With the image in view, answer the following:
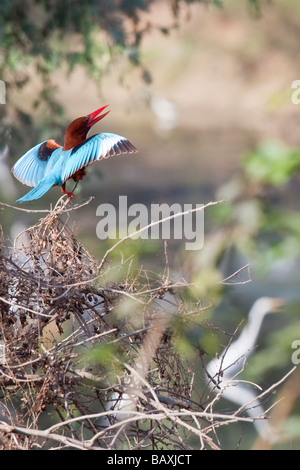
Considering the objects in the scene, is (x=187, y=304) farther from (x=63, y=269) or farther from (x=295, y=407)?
(x=295, y=407)

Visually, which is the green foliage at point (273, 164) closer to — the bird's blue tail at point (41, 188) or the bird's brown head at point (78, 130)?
the bird's brown head at point (78, 130)

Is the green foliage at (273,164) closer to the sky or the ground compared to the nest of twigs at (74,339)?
closer to the sky

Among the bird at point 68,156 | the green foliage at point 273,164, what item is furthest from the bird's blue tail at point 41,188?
the green foliage at point 273,164

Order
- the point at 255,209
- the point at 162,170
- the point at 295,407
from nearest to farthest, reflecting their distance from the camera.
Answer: the point at 255,209 → the point at 295,407 → the point at 162,170

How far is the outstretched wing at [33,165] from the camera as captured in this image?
7.44 ft

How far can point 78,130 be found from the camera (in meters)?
2.23

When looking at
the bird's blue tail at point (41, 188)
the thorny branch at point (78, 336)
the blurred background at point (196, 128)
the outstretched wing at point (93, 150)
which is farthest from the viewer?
the blurred background at point (196, 128)

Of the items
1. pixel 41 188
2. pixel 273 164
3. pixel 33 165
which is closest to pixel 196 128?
pixel 273 164

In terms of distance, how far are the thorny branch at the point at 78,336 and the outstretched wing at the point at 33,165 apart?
0.24 meters

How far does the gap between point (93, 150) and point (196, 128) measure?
33.3 ft

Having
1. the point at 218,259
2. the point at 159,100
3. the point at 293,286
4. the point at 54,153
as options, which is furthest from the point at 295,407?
the point at 159,100

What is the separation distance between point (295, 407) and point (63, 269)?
148 inches

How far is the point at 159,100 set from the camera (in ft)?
39.0

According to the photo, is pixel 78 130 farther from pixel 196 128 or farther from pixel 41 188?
pixel 196 128
